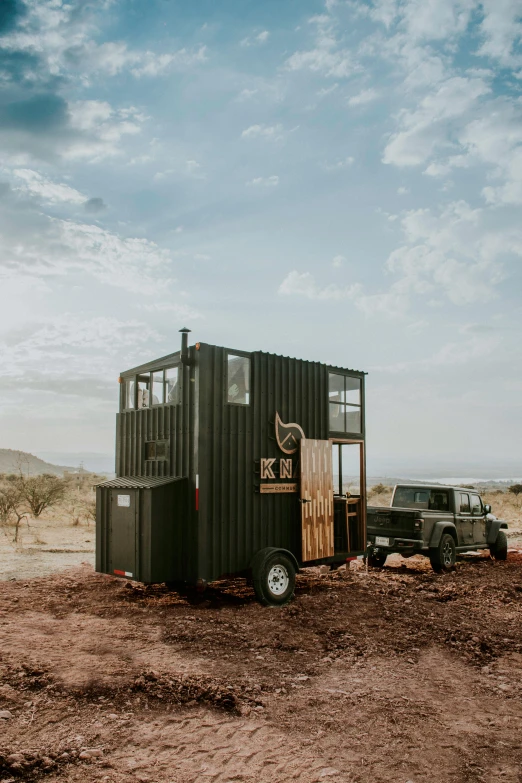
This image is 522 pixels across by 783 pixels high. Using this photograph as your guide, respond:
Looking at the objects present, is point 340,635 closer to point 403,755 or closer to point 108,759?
point 403,755

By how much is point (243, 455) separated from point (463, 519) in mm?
6663

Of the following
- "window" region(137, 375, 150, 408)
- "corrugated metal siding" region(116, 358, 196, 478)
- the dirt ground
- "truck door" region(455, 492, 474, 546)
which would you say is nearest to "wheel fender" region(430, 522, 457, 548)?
"truck door" region(455, 492, 474, 546)

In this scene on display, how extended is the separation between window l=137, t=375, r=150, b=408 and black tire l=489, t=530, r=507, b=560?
9.60 meters

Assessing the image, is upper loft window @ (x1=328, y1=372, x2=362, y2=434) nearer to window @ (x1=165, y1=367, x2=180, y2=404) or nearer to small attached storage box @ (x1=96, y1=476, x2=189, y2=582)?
window @ (x1=165, y1=367, x2=180, y2=404)

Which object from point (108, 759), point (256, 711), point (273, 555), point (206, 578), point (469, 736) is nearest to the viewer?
point (108, 759)

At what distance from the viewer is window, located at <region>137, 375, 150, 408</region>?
402 inches

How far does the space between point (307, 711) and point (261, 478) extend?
190 inches

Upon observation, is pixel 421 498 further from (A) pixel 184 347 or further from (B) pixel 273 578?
(A) pixel 184 347

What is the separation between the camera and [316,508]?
10.5 m

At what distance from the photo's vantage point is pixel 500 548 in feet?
49.0

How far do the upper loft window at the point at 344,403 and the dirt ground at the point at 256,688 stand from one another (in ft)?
10.4

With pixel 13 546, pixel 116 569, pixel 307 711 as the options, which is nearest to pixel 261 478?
pixel 116 569

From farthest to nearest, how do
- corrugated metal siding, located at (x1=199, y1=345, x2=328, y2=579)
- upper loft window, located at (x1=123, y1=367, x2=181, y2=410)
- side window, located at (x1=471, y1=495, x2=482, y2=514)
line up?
1. side window, located at (x1=471, y1=495, x2=482, y2=514)
2. upper loft window, located at (x1=123, y1=367, x2=181, y2=410)
3. corrugated metal siding, located at (x1=199, y1=345, x2=328, y2=579)

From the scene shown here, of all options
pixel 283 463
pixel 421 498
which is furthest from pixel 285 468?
pixel 421 498
